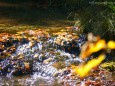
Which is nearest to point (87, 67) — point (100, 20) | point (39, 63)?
point (39, 63)

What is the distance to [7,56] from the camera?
5.93 m

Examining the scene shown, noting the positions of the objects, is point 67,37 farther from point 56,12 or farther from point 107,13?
point 56,12

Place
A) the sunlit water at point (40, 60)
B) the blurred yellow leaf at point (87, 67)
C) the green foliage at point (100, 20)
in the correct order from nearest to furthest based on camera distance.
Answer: the sunlit water at point (40, 60), the blurred yellow leaf at point (87, 67), the green foliage at point (100, 20)

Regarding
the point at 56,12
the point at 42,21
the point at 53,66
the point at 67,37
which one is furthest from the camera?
the point at 56,12

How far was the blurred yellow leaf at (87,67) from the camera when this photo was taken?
5367 millimetres

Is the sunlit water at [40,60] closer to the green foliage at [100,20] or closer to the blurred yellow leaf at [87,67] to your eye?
the blurred yellow leaf at [87,67]

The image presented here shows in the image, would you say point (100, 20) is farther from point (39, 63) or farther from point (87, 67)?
point (39, 63)

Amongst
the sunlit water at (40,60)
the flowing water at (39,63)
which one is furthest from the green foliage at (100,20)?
the sunlit water at (40,60)

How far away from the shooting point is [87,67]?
19.2 feet

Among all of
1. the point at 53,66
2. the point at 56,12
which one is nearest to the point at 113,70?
the point at 53,66

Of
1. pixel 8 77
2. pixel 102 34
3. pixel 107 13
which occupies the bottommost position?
pixel 8 77

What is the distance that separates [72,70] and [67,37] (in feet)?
5.21

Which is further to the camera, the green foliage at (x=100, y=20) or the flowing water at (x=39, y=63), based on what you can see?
the green foliage at (x=100, y=20)

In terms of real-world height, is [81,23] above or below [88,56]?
above
